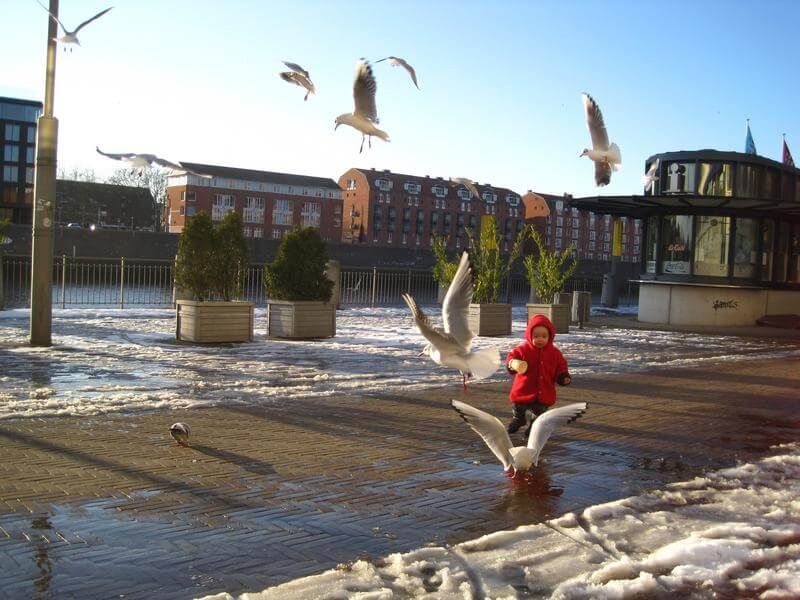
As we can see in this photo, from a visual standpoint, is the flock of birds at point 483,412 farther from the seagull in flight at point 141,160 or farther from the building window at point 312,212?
the building window at point 312,212

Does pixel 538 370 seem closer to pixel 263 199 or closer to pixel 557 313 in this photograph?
pixel 557 313

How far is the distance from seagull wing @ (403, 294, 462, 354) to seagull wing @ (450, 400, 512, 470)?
422mm

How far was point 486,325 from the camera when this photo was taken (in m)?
18.7

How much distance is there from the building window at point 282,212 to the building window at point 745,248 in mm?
87122

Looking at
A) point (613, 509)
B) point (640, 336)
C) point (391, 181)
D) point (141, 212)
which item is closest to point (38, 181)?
point (613, 509)

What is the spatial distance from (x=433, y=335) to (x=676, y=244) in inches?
797

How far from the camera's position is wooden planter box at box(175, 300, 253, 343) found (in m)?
14.2

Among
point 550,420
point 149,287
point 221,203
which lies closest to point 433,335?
point 550,420

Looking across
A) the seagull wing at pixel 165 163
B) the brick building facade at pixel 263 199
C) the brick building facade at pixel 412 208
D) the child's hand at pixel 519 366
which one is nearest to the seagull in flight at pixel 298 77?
the seagull wing at pixel 165 163

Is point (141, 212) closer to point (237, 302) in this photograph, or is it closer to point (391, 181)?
point (391, 181)

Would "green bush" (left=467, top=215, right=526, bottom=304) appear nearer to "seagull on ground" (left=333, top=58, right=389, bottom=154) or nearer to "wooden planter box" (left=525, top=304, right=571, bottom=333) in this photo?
"wooden planter box" (left=525, top=304, right=571, bottom=333)

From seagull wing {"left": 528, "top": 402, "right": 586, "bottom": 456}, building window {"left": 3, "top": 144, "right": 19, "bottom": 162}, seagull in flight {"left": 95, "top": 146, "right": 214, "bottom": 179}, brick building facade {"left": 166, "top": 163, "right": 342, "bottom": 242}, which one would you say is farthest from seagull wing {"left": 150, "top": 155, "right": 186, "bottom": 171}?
brick building facade {"left": 166, "top": 163, "right": 342, "bottom": 242}

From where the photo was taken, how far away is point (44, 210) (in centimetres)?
A: 1288

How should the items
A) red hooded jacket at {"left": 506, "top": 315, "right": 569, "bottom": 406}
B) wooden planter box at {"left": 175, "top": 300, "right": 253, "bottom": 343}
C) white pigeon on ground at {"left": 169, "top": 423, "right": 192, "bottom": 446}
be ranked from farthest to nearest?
wooden planter box at {"left": 175, "top": 300, "right": 253, "bottom": 343} < red hooded jacket at {"left": 506, "top": 315, "right": 569, "bottom": 406} < white pigeon on ground at {"left": 169, "top": 423, "right": 192, "bottom": 446}
